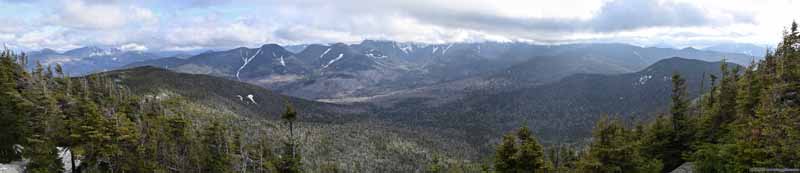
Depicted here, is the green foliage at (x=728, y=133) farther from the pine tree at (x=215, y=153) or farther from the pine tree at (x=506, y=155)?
the pine tree at (x=215, y=153)

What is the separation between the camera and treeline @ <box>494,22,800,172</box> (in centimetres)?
3325

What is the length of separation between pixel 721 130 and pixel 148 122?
67.6 m

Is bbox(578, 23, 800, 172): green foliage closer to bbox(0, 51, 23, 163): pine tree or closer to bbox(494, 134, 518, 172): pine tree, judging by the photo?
bbox(494, 134, 518, 172): pine tree


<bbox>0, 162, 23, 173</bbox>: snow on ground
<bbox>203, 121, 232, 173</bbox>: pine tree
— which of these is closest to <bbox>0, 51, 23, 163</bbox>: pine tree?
<bbox>0, 162, 23, 173</bbox>: snow on ground

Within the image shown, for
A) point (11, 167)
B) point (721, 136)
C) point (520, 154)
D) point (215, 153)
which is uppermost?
point (520, 154)

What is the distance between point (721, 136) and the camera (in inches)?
1879

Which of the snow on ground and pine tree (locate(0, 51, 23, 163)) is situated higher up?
pine tree (locate(0, 51, 23, 163))

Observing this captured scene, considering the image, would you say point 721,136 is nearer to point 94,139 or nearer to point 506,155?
point 506,155

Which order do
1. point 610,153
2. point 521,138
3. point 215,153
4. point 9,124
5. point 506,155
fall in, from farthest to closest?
1. point 215,153
2. point 9,124
3. point 610,153
4. point 521,138
5. point 506,155

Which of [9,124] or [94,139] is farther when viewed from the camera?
[9,124]

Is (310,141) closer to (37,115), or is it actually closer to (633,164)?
(37,115)

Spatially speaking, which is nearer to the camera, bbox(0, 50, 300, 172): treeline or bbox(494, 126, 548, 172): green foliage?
bbox(494, 126, 548, 172): green foliage

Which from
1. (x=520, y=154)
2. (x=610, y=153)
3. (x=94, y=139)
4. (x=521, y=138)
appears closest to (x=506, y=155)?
(x=520, y=154)

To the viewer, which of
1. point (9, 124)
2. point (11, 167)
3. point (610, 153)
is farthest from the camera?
point (9, 124)
